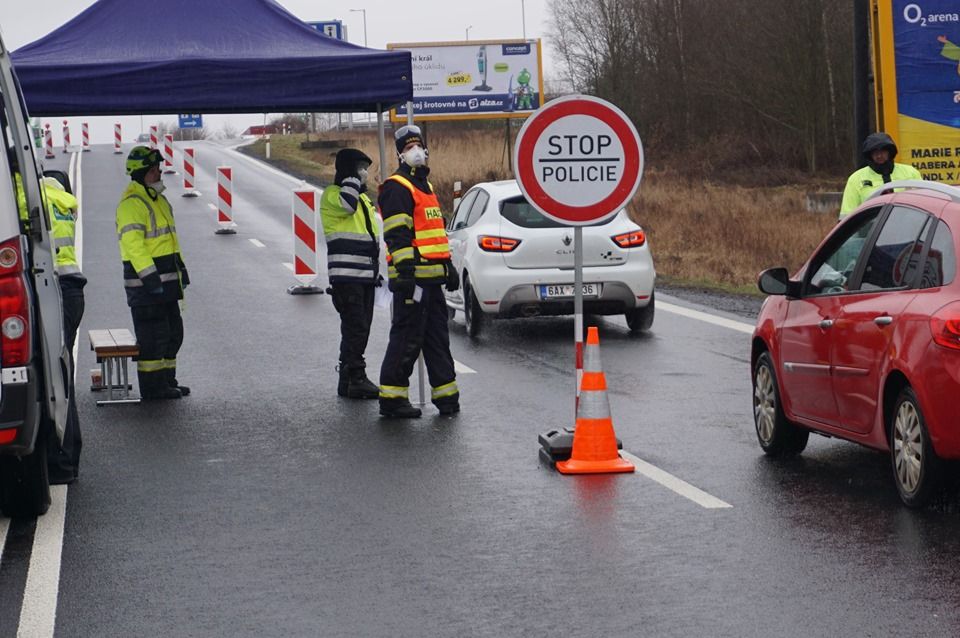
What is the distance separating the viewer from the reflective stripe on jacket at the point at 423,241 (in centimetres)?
1179

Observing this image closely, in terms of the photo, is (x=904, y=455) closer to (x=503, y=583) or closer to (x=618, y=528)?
(x=618, y=528)

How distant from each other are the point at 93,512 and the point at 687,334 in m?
8.86

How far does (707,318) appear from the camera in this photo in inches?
704

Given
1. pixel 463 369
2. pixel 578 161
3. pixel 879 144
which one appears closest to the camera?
pixel 578 161

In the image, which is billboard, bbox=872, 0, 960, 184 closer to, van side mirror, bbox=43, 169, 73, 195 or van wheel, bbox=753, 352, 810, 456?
van wheel, bbox=753, 352, 810, 456

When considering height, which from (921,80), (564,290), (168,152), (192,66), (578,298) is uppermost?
(192,66)

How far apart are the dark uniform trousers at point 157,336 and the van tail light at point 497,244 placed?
414 centimetres

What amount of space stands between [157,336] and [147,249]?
69 cm

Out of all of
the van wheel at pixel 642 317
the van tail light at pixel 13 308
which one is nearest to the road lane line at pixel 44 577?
the van tail light at pixel 13 308

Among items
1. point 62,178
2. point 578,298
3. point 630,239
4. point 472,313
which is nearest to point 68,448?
point 62,178

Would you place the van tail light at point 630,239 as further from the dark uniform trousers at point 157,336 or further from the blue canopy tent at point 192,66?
the dark uniform trousers at point 157,336

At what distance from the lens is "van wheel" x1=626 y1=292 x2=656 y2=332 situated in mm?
16797

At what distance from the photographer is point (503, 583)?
698 centimetres

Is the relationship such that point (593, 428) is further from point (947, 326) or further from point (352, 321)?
point (352, 321)
